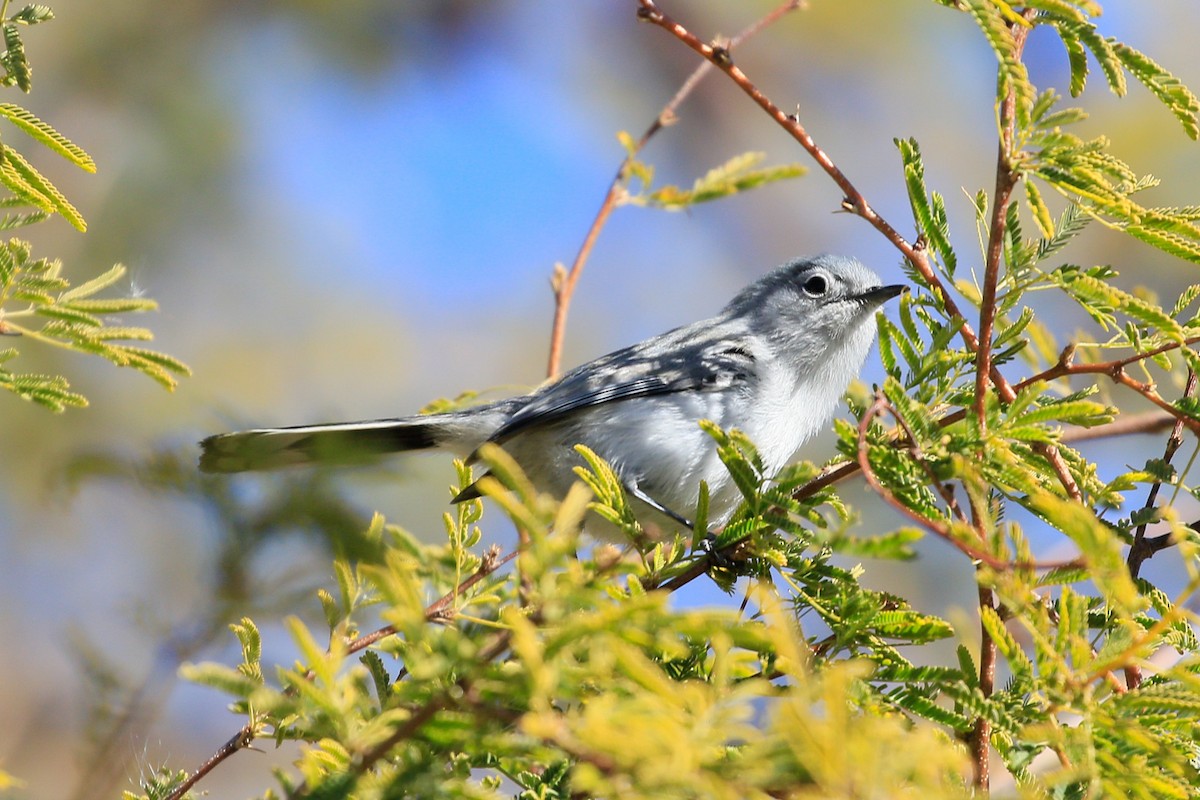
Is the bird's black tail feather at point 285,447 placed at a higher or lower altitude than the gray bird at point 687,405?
lower

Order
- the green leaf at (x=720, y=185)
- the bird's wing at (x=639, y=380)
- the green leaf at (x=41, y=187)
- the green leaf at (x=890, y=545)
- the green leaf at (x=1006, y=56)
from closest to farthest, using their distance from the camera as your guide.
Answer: the green leaf at (x=890, y=545) → the green leaf at (x=1006, y=56) → the green leaf at (x=41, y=187) → the green leaf at (x=720, y=185) → the bird's wing at (x=639, y=380)

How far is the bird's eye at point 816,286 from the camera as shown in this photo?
3.25 meters

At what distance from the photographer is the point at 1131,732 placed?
1.16m

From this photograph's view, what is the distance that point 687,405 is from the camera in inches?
112

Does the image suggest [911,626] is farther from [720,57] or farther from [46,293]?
[46,293]

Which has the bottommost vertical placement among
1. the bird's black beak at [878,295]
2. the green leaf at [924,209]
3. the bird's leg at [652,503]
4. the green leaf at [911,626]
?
the green leaf at [911,626]

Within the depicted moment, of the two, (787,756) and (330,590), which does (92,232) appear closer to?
(330,590)

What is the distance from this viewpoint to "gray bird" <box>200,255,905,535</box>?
8.89 ft

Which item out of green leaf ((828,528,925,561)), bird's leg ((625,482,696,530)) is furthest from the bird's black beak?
green leaf ((828,528,925,561))

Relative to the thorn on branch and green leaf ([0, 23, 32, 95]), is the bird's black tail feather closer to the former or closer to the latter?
green leaf ([0, 23, 32, 95])

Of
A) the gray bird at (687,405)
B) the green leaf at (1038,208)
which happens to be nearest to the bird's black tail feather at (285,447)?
the gray bird at (687,405)

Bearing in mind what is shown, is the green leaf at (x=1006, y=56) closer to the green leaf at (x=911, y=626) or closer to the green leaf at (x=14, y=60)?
the green leaf at (x=911, y=626)

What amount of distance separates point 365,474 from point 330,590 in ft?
0.69

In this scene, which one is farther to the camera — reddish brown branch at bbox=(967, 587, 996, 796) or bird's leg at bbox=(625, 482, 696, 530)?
A: bird's leg at bbox=(625, 482, 696, 530)
